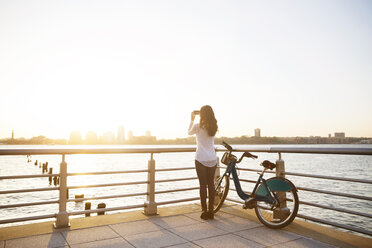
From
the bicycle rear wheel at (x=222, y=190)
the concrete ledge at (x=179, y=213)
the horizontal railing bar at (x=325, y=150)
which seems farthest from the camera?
the bicycle rear wheel at (x=222, y=190)

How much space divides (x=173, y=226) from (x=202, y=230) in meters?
0.53

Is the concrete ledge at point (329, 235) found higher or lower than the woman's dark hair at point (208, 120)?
lower

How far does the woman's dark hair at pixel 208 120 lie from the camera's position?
515 cm

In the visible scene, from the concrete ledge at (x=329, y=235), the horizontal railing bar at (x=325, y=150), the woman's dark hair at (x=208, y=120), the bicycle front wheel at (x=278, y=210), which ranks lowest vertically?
the concrete ledge at (x=329, y=235)

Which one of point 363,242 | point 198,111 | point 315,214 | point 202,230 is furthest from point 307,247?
point 315,214

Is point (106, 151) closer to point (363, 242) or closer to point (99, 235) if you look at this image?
point (99, 235)

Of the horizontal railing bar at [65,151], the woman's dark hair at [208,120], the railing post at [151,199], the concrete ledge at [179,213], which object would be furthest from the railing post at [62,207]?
the woman's dark hair at [208,120]

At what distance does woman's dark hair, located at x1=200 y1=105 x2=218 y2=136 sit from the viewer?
5.15 meters

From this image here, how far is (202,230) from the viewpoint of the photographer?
15.4 feet

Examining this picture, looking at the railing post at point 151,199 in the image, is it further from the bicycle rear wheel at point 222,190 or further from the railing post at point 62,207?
the railing post at point 62,207

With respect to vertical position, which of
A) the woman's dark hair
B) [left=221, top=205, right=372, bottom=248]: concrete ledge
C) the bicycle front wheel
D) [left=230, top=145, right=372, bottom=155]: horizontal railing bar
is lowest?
[left=221, top=205, right=372, bottom=248]: concrete ledge

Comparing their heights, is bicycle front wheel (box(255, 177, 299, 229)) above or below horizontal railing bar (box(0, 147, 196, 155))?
below

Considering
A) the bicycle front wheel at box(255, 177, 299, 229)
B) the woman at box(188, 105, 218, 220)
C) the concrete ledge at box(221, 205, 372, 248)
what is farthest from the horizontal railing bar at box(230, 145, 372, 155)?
the concrete ledge at box(221, 205, 372, 248)

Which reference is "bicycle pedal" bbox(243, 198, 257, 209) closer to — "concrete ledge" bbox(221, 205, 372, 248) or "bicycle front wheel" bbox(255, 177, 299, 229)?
"bicycle front wheel" bbox(255, 177, 299, 229)
